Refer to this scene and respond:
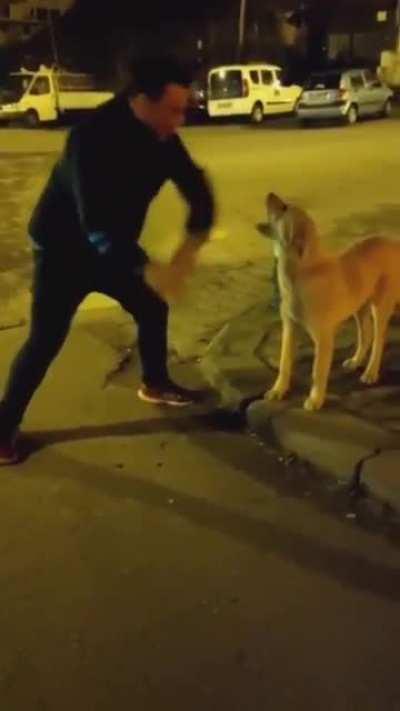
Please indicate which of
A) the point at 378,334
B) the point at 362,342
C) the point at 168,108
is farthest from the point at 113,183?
the point at 362,342

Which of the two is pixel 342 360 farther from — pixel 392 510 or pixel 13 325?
pixel 13 325

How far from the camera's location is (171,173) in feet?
16.4

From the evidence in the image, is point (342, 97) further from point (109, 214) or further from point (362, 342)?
point (109, 214)

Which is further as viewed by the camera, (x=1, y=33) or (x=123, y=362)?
(x=1, y=33)

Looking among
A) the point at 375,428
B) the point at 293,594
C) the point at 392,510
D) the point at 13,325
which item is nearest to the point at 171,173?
the point at 375,428

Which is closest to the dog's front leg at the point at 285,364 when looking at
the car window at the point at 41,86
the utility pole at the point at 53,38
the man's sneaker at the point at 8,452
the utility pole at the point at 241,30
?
the man's sneaker at the point at 8,452

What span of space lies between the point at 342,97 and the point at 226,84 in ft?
13.7

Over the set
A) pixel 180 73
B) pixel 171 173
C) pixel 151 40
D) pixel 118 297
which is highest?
pixel 180 73

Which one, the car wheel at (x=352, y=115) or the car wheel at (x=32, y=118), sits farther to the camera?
the car wheel at (x=32, y=118)

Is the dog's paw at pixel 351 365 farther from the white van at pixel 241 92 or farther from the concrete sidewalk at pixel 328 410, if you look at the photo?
the white van at pixel 241 92

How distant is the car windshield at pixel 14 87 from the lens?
33656 millimetres

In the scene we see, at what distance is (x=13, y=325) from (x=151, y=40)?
3879cm

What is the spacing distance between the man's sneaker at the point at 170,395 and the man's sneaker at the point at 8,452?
36.8 inches

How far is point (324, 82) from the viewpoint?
3095 cm
